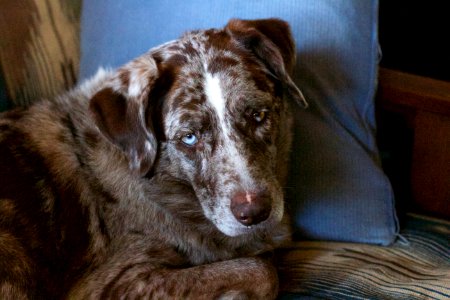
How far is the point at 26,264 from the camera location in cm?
182

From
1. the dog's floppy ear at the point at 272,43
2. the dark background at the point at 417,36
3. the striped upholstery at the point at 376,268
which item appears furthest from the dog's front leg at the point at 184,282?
the dark background at the point at 417,36

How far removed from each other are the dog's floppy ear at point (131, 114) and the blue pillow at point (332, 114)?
41 centimetres

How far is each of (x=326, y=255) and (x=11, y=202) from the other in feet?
3.17

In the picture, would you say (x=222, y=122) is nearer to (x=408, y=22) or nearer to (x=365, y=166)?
(x=365, y=166)

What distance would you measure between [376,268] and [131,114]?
86 cm

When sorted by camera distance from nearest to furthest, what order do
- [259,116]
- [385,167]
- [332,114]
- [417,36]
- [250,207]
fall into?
[250,207] → [259,116] → [332,114] → [385,167] → [417,36]

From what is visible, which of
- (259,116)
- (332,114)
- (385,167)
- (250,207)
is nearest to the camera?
(250,207)

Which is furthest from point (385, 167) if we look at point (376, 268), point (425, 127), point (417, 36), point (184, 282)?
point (184, 282)

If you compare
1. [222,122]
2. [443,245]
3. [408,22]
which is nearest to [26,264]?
[222,122]

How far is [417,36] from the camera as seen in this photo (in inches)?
112

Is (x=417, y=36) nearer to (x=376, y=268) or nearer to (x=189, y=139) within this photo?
(x=376, y=268)

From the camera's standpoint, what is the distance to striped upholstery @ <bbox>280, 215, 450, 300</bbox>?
1808 mm

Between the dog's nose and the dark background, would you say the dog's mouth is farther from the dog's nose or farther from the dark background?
the dark background

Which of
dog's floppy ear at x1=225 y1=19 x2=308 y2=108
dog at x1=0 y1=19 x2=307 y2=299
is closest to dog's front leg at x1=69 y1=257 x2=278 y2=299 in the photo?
dog at x1=0 y1=19 x2=307 y2=299
